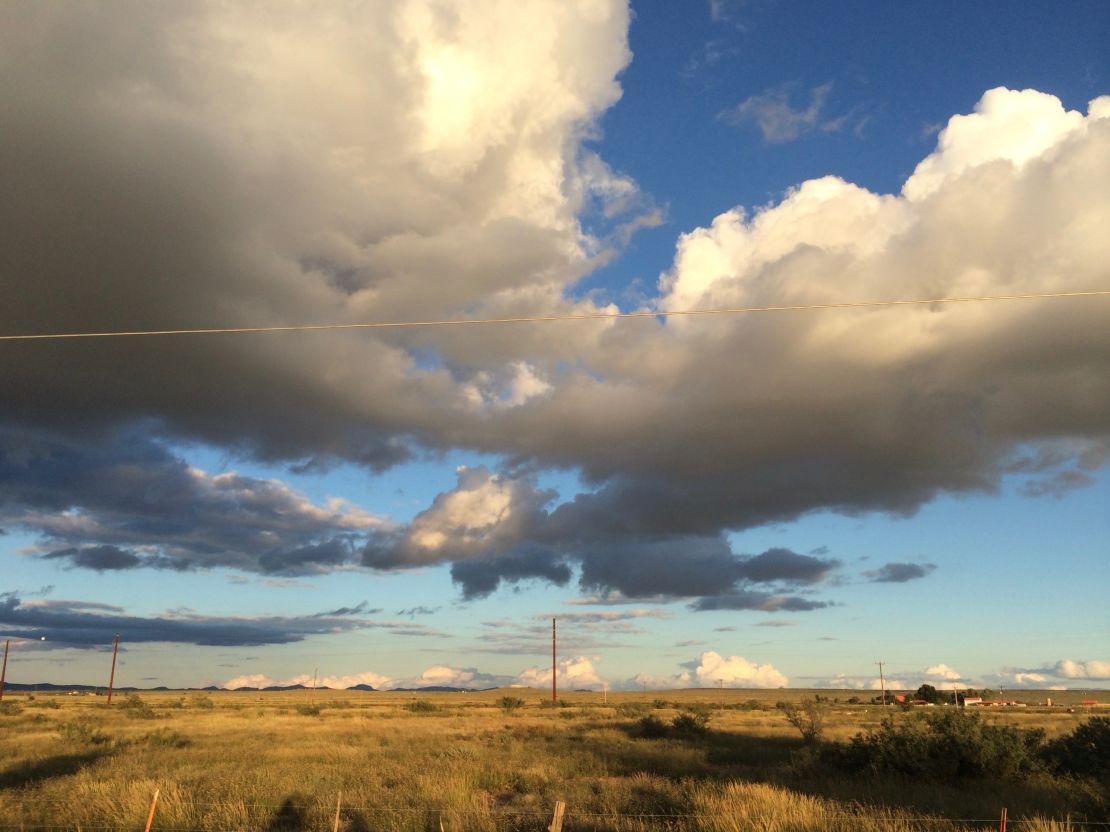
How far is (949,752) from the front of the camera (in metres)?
22.2

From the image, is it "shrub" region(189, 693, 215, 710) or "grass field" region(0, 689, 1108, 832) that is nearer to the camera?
"grass field" region(0, 689, 1108, 832)

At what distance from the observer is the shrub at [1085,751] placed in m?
21.3

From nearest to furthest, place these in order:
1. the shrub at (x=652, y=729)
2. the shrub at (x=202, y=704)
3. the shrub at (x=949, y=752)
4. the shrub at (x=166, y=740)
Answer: the shrub at (x=949, y=752), the shrub at (x=166, y=740), the shrub at (x=652, y=729), the shrub at (x=202, y=704)

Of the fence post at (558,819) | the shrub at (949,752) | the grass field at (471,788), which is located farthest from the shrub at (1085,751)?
the fence post at (558,819)

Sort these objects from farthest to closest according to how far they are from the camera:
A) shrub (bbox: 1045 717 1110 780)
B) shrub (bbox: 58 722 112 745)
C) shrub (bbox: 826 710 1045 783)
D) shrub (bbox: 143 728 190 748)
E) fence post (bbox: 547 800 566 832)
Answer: shrub (bbox: 58 722 112 745) → shrub (bbox: 143 728 190 748) → shrub (bbox: 826 710 1045 783) → shrub (bbox: 1045 717 1110 780) → fence post (bbox: 547 800 566 832)

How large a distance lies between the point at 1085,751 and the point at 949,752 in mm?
3800

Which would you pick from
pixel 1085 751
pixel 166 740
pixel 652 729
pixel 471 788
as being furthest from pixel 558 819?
pixel 652 729

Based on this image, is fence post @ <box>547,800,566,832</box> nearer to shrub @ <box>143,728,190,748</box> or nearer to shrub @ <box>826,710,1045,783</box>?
shrub @ <box>826,710,1045,783</box>

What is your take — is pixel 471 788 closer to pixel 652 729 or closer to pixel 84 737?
pixel 652 729

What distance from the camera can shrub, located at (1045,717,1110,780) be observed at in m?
21.3

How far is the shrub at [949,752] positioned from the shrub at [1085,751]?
55cm

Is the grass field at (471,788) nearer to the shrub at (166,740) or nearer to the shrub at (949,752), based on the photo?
the shrub at (166,740)

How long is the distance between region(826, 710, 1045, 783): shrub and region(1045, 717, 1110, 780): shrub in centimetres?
55

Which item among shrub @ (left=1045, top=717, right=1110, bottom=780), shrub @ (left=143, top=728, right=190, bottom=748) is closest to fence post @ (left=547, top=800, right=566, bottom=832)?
shrub @ (left=1045, top=717, right=1110, bottom=780)
